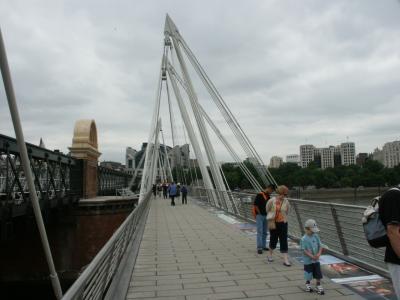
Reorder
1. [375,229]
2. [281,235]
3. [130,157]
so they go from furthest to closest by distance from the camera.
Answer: [130,157] < [281,235] < [375,229]

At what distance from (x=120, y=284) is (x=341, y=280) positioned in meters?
3.20

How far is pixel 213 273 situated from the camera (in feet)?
23.9

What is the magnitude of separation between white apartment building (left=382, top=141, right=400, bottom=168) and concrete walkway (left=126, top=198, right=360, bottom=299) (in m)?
127

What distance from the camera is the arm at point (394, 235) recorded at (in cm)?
344

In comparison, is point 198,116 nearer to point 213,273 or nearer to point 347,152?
point 213,273

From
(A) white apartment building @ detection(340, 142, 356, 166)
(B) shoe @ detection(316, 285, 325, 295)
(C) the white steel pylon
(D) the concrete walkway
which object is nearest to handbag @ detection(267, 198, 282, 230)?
(D) the concrete walkway

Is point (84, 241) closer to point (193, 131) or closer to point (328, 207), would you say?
point (193, 131)

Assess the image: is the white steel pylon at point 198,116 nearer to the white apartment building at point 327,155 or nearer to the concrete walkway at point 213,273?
the concrete walkway at point 213,273

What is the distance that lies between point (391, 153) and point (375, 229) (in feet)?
461

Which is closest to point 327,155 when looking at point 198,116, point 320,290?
point 198,116

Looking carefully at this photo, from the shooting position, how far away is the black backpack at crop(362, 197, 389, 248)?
3.65 m

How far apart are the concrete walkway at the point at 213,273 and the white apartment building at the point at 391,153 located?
127044 millimetres

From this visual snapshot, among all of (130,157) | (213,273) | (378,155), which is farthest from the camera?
(130,157)

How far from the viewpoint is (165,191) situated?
1523 inches
